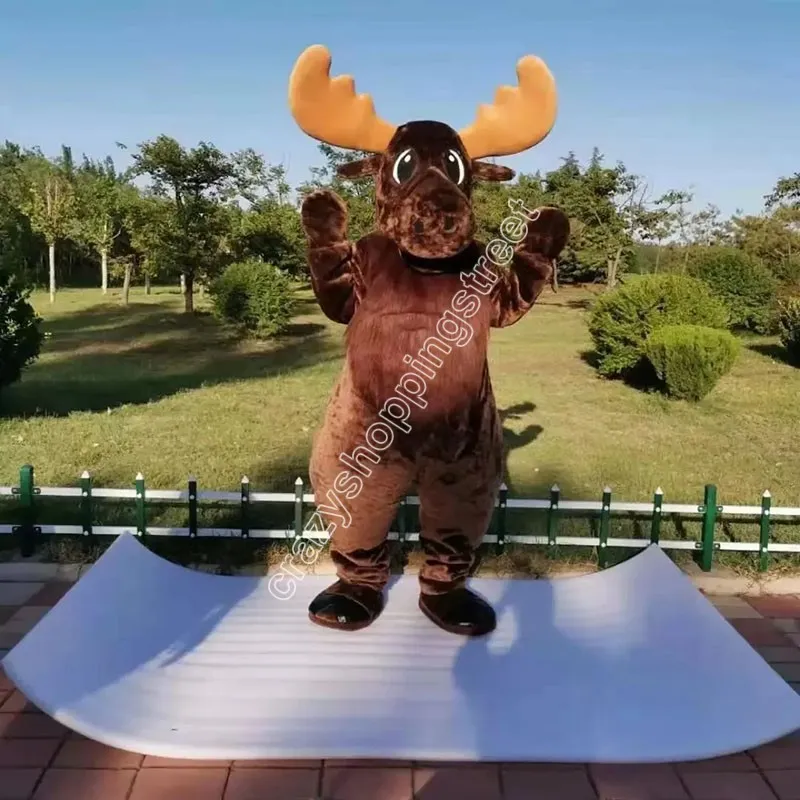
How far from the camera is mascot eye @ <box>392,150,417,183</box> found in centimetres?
309

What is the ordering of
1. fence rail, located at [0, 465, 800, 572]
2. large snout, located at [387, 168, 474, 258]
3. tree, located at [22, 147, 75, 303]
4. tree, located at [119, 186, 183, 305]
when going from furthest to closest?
tree, located at [22, 147, 75, 303]
tree, located at [119, 186, 183, 305]
fence rail, located at [0, 465, 800, 572]
large snout, located at [387, 168, 474, 258]

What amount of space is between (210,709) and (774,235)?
22702 mm

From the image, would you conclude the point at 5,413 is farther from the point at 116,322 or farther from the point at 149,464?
the point at 116,322

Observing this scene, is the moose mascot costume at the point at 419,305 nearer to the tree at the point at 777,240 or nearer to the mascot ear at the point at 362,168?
the mascot ear at the point at 362,168

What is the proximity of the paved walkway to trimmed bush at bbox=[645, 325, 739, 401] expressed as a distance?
7.76 meters

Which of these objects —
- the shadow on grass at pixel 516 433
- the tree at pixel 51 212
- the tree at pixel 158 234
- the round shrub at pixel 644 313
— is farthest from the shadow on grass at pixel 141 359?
the tree at pixel 51 212

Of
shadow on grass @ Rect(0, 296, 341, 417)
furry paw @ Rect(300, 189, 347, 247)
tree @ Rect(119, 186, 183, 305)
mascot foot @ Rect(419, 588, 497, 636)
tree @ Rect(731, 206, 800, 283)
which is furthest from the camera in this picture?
tree @ Rect(731, 206, 800, 283)

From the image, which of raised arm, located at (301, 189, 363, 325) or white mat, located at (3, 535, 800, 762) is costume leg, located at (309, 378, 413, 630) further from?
raised arm, located at (301, 189, 363, 325)

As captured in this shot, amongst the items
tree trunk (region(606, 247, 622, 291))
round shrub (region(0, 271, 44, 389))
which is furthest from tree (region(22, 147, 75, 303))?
round shrub (region(0, 271, 44, 389))

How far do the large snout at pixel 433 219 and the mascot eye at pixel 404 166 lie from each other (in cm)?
13

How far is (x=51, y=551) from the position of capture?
4.77 metres

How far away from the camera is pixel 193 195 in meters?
19.2

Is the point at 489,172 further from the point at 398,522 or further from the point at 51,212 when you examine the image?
the point at 51,212

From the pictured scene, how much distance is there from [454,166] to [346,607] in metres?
1.84
